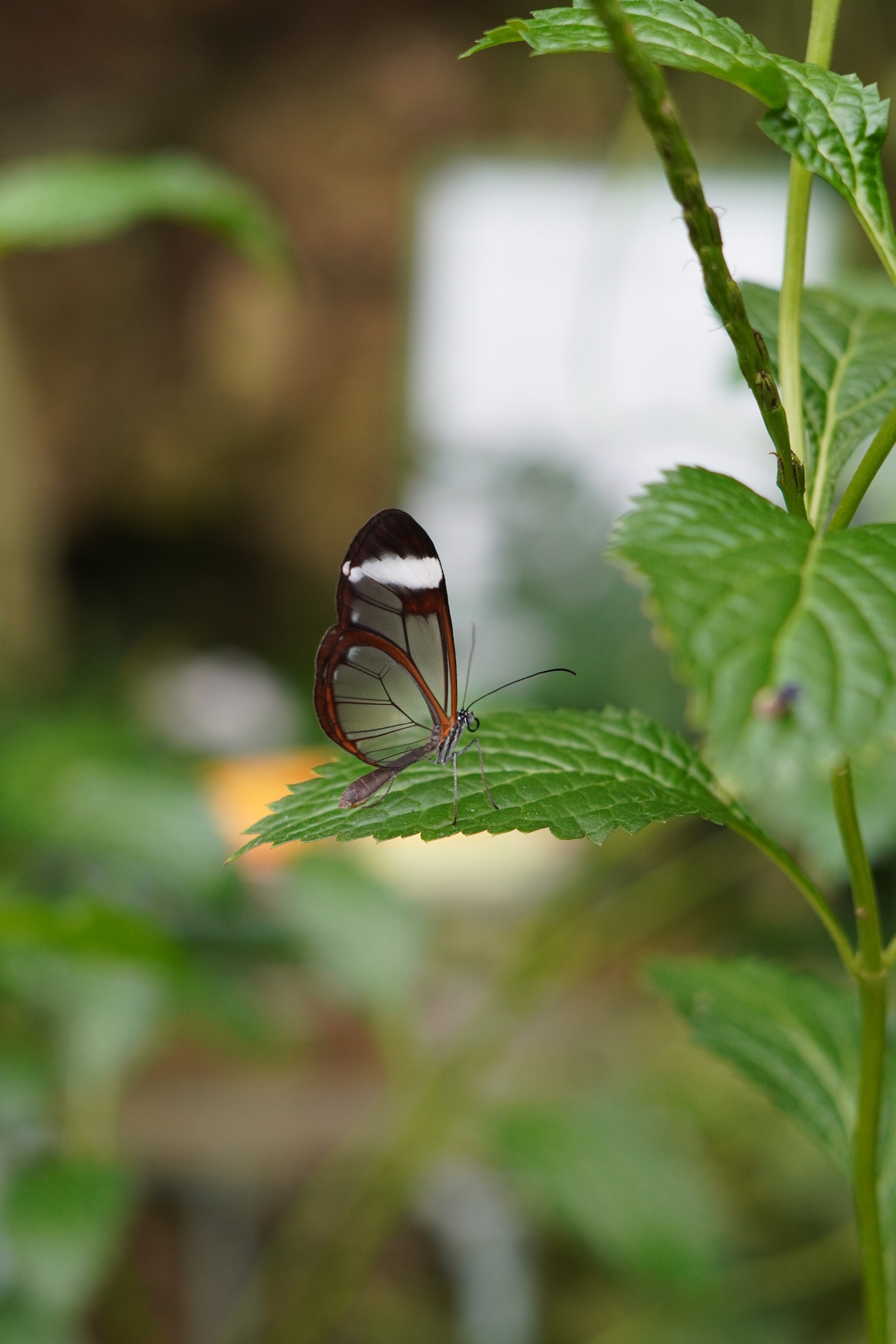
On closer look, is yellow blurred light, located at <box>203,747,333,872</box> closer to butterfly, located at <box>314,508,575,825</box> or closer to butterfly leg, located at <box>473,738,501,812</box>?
butterfly, located at <box>314,508,575,825</box>

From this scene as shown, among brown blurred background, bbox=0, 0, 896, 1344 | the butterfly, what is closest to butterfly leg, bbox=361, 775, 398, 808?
Result: the butterfly

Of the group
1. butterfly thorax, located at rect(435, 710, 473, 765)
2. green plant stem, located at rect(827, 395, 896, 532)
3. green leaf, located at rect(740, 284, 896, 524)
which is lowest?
butterfly thorax, located at rect(435, 710, 473, 765)

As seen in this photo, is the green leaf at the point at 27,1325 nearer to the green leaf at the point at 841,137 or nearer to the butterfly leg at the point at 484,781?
the butterfly leg at the point at 484,781

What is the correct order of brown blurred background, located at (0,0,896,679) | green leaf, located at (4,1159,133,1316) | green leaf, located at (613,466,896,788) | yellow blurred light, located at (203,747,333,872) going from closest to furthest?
green leaf, located at (613,466,896,788) → green leaf, located at (4,1159,133,1316) → yellow blurred light, located at (203,747,333,872) → brown blurred background, located at (0,0,896,679)

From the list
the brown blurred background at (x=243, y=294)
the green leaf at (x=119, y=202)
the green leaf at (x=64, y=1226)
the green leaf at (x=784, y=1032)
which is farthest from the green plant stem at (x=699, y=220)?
the brown blurred background at (x=243, y=294)

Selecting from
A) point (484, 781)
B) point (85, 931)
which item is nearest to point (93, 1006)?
point (85, 931)

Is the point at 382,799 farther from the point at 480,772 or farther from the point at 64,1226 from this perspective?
the point at 64,1226
